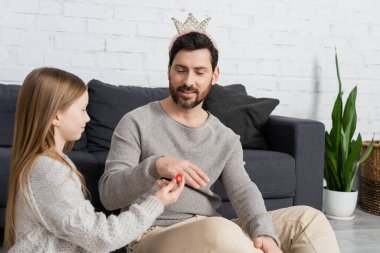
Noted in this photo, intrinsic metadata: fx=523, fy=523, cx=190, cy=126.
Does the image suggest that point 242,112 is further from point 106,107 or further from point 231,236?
point 231,236

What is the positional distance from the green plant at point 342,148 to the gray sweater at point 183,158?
1457 millimetres

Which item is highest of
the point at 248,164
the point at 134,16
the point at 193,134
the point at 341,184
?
the point at 134,16

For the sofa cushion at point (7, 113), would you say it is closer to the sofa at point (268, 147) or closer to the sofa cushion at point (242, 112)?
the sofa at point (268, 147)

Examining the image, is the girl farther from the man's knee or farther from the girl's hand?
the man's knee

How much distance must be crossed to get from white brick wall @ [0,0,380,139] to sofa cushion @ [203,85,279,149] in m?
0.47

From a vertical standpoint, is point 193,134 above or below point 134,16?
below

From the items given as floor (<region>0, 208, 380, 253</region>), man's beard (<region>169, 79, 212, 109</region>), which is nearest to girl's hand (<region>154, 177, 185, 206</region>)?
man's beard (<region>169, 79, 212, 109</region>)

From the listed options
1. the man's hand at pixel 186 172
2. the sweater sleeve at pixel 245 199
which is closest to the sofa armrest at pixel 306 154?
the sweater sleeve at pixel 245 199

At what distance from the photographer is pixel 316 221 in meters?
1.52

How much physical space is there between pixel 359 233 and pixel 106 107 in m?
1.46

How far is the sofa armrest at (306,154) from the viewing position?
2.58 m

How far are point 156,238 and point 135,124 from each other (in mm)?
404

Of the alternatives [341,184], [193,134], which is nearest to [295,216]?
[193,134]

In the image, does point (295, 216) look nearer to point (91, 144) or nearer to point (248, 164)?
point (248, 164)
